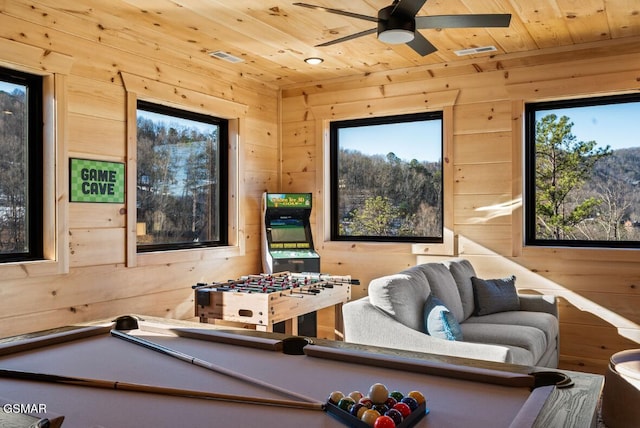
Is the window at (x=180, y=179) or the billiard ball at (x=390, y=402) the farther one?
the window at (x=180, y=179)

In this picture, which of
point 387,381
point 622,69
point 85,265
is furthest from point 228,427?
point 622,69

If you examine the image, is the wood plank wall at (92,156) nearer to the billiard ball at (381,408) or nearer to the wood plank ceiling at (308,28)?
the wood plank ceiling at (308,28)

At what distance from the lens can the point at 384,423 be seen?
4.02 ft

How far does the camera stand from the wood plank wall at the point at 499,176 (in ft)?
13.9

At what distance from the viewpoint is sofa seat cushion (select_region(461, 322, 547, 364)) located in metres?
3.33

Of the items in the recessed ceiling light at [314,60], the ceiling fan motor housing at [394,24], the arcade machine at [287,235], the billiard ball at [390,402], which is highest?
the recessed ceiling light at [314,60]

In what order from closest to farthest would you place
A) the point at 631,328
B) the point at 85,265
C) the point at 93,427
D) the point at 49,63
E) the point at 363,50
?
1. the point at 93,427
2. the point at 49,63
3. the point at 85,265
4. the point at 631,328
5. the point at 363,50

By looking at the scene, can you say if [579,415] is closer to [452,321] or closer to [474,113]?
[452,321]

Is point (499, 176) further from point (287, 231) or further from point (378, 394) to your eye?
point (378, 394)

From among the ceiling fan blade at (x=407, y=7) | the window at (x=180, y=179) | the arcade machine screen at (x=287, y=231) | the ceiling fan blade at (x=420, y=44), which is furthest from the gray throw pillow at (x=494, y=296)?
the window at (x=180, y=179)

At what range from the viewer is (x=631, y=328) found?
4.18 metres

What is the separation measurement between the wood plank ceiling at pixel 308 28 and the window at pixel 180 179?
57 centimetres

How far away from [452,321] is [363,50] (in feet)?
7.92

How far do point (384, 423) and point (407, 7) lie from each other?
220cm
